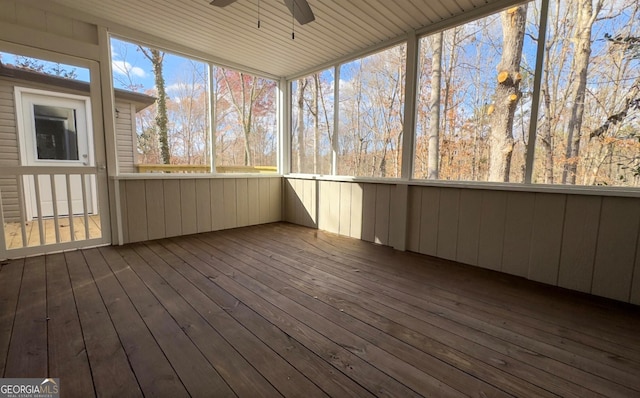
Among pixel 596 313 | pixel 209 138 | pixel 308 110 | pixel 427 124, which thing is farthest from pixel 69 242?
pixel 596 313

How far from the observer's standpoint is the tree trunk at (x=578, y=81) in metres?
2.50

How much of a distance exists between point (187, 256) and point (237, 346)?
6.08 ft

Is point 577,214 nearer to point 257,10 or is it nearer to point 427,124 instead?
point 427,124

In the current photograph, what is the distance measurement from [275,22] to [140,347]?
126 inches

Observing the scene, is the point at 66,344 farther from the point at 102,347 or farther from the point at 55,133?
the point at 55,133

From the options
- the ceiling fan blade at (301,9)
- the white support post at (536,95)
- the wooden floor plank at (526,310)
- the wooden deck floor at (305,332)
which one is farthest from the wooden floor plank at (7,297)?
the white support post at (536,95)

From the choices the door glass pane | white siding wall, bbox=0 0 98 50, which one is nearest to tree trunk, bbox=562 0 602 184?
white siding wall, bbox=0 0 98 50

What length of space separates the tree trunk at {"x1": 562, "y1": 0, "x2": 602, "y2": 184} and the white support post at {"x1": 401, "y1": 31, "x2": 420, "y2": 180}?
4.57 feet

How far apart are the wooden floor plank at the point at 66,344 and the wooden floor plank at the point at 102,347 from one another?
28 mm

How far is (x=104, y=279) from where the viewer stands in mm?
2410

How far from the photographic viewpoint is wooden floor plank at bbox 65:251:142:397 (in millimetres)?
1231

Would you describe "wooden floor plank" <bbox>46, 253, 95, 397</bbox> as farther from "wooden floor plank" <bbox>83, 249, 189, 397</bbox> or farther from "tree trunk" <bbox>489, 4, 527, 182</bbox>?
"tree trunk" <bbox>489, 4, 527, 182</bbox>

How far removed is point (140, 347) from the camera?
151cm

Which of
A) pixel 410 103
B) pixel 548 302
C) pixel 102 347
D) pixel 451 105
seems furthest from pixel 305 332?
pixel 451 105
